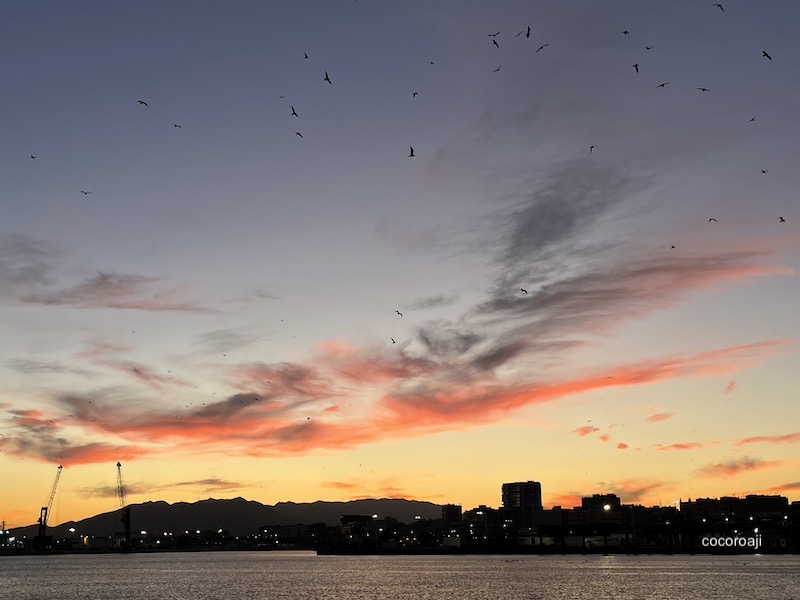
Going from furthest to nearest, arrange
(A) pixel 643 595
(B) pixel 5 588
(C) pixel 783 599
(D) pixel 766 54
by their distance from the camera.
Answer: (B) pixel 5 588 → (A) pixel 643 595 → (C) pixel 783 599 → (D) pixel 766 54

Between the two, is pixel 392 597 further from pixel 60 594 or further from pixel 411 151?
pixel 411 151

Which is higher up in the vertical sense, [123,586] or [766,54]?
[766,54]

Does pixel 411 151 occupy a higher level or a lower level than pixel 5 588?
higher

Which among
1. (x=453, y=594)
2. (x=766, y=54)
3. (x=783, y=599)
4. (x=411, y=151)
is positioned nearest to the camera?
(x=766, y=54)

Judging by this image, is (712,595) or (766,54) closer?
(766,54)

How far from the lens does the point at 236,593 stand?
154m

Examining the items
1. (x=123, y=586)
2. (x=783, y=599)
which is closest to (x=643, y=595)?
(x=783, y=599)

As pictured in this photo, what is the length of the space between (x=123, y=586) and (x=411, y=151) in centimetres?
16139

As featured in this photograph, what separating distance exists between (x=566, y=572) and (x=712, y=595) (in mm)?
68958

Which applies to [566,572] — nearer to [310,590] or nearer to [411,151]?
[310,590]

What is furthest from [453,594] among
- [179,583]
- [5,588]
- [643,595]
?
[5,588]

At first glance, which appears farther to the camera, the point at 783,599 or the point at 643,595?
the point at 643,595

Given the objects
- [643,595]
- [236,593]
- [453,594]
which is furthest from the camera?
[236,593]

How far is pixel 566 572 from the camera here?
649ft
